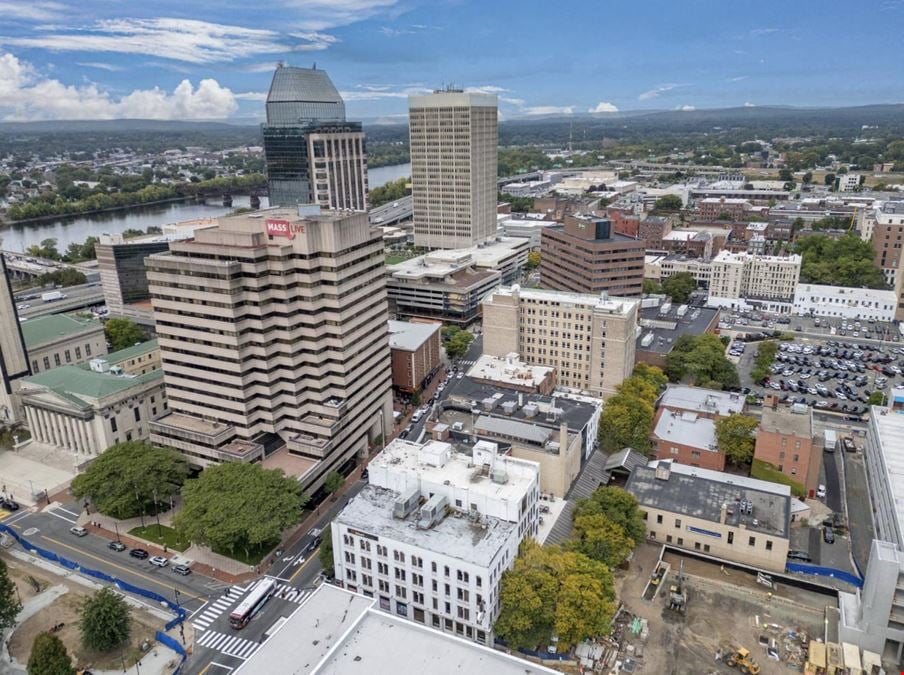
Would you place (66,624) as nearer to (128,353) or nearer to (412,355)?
(128,353)

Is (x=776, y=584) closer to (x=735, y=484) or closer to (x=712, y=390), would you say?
(x=735, y=484)

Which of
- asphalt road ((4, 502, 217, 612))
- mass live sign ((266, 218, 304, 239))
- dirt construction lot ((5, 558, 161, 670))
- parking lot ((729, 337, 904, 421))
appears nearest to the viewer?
dirt construction lot ((5, 558, 161, 670))

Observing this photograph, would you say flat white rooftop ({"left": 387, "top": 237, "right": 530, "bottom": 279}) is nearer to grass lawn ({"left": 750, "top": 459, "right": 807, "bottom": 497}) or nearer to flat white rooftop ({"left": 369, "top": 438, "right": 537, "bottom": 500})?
flat white rooftop ({"left": 369, "top": 438, "right": 537, "bottom": 500})

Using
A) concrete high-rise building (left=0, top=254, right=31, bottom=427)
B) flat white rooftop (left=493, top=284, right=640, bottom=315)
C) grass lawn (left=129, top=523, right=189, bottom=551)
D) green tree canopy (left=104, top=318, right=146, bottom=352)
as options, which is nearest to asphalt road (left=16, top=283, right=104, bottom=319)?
green tree canopy (left=104, top=318, right=146, bottom=352)

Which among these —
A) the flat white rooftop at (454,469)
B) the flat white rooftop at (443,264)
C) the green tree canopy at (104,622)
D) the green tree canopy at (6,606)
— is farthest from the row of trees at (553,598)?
the flat white rooftop at (443,264)

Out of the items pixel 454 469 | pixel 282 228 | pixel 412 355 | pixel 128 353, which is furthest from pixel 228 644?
pixel 128 353

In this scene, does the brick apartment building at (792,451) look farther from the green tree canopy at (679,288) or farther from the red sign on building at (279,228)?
the green tree canopy at (679,288)
